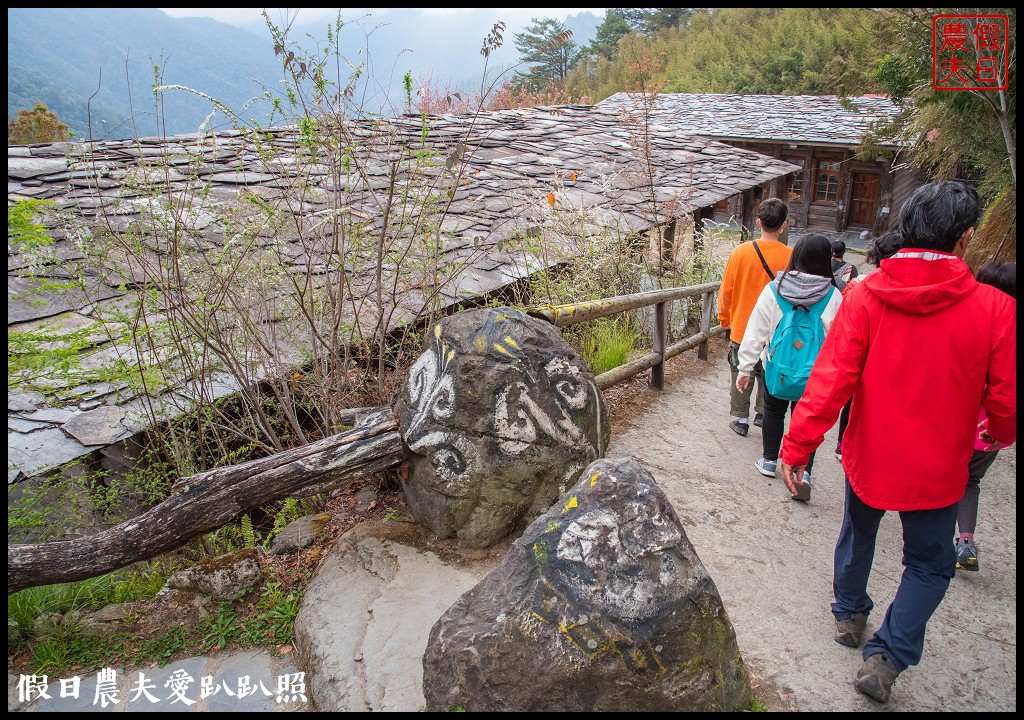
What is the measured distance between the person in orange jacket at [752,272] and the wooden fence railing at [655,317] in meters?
0.67

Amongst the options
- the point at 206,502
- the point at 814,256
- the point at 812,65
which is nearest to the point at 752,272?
the point at 814,256

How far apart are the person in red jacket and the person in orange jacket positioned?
63.5 inches

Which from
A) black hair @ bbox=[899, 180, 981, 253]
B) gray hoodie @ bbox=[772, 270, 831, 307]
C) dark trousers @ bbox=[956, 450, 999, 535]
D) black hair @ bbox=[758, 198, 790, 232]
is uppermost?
black hair @ bbox=[899, 180, 981, 253]

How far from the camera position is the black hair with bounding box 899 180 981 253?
1.97 meters

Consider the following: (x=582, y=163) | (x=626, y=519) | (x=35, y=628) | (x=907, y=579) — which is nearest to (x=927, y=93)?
(x=582, y=163)

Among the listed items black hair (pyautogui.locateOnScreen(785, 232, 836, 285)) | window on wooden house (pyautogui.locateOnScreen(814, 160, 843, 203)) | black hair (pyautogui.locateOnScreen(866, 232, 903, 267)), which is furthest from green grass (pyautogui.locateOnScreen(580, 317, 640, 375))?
window on wooden house (pyautogui.locateOnScreen(814, 160, 843, 203))

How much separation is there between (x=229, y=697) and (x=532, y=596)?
1.28m

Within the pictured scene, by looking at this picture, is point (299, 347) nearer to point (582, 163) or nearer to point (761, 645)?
point (761, 645)

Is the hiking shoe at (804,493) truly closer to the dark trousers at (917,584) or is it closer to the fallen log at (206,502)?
the dark trousers at (917,584)

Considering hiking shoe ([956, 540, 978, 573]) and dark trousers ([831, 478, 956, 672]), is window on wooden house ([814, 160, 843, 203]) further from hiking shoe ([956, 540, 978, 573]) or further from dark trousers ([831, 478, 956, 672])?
dark trousers ([831, 478, 956, 672])

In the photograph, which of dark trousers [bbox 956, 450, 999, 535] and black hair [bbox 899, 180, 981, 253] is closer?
black hair [bbox 899, 180, 981, 253]

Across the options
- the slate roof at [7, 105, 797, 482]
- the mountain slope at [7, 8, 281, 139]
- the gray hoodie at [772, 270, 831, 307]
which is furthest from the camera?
the mountain slope at [7, 8, 281, 139]

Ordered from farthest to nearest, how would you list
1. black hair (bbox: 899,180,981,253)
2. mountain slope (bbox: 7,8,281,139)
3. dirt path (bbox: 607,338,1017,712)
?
mountain slope (bbox: 7,8,281,139) < dirt path (bbox: 607,338,1017,712) < black hair (bbox: 899,180,981,253)

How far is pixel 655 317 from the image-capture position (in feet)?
16.3
